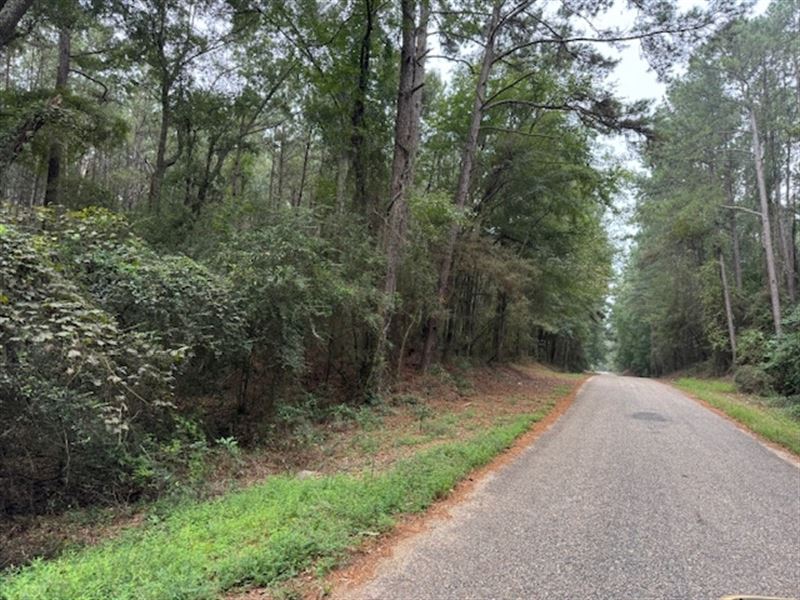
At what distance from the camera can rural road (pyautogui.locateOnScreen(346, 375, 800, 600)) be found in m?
3.05

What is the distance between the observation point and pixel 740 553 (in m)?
3.60

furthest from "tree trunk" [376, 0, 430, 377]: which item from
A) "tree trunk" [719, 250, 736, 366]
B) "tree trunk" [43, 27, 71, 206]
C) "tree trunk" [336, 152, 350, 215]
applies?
"tree trunk" [719, 250, 736, 366]

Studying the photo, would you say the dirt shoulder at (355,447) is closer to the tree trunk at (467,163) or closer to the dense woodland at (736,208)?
the tree trunk at (467,163)

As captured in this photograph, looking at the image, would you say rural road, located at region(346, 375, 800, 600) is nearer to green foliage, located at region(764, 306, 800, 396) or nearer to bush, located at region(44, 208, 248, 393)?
bush, located at region(44, 208, 248, 393)

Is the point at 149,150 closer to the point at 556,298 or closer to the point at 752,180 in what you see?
the point at 556,298

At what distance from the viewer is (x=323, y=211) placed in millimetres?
10047

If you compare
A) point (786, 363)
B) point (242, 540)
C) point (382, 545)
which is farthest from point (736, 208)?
point (242, 540)

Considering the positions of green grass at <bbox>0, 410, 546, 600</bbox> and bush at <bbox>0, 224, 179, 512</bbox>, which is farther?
bush at <bbox>0, 224, 179, 512</bbox>

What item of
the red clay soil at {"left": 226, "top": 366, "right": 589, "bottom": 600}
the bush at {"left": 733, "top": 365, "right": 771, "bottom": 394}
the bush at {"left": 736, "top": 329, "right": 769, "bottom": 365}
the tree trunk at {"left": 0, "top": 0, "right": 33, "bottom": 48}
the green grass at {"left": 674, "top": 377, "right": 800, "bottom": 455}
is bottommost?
the red clay soil at {"left": 226, "top": 366, "right": 589, "bottom": 600}

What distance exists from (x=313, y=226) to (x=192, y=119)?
32.9 ft

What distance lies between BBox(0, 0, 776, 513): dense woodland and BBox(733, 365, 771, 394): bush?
3.14ft

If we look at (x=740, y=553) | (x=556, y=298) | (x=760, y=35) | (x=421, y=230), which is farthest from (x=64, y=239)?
(x=760, y=35)

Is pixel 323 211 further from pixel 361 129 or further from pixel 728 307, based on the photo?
pixel 728 307

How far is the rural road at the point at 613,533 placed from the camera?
305 cm
